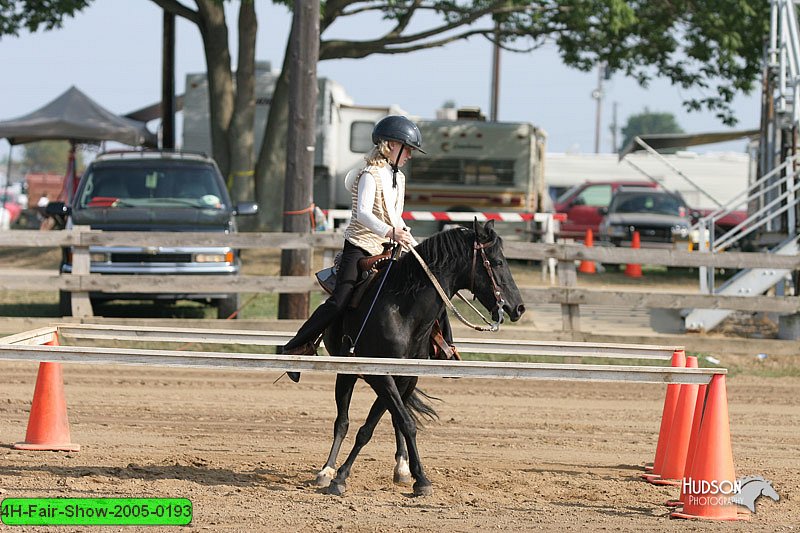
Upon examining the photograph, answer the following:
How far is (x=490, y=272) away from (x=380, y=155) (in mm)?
1028

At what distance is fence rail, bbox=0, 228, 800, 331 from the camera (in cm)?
1407

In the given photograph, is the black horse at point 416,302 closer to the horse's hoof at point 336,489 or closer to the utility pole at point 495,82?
the horse's hoof at point 336,489

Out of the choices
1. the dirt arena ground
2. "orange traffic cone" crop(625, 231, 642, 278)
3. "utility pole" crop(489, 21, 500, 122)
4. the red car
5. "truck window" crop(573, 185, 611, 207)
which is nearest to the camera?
the dirt arena ground

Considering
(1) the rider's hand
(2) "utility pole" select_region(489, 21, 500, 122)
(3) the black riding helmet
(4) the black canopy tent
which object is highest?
(2) "utility pole" select_region(489, 21, 500, 122)

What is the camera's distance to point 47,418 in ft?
Answer: 28.2

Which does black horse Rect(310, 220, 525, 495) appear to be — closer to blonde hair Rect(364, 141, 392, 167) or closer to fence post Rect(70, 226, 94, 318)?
blonde hair Rect(364, 141, 392, 167)

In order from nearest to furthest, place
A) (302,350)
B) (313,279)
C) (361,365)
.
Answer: (361,365) < (302,350) < (313,279)

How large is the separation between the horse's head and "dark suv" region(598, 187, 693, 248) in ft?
70.0

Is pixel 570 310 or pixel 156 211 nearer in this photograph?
pixel 570 310

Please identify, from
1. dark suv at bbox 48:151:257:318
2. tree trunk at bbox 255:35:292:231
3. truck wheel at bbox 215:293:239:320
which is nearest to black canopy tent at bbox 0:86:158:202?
tree trunk at bbox 255:35:292:231

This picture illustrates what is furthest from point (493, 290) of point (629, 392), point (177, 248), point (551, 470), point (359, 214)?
point (177, 248)

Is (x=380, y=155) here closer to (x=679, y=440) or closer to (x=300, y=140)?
(x=679, y=440)

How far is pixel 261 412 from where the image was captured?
1045 centimetres

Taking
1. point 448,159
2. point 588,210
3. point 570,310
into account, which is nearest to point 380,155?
point 570,310
